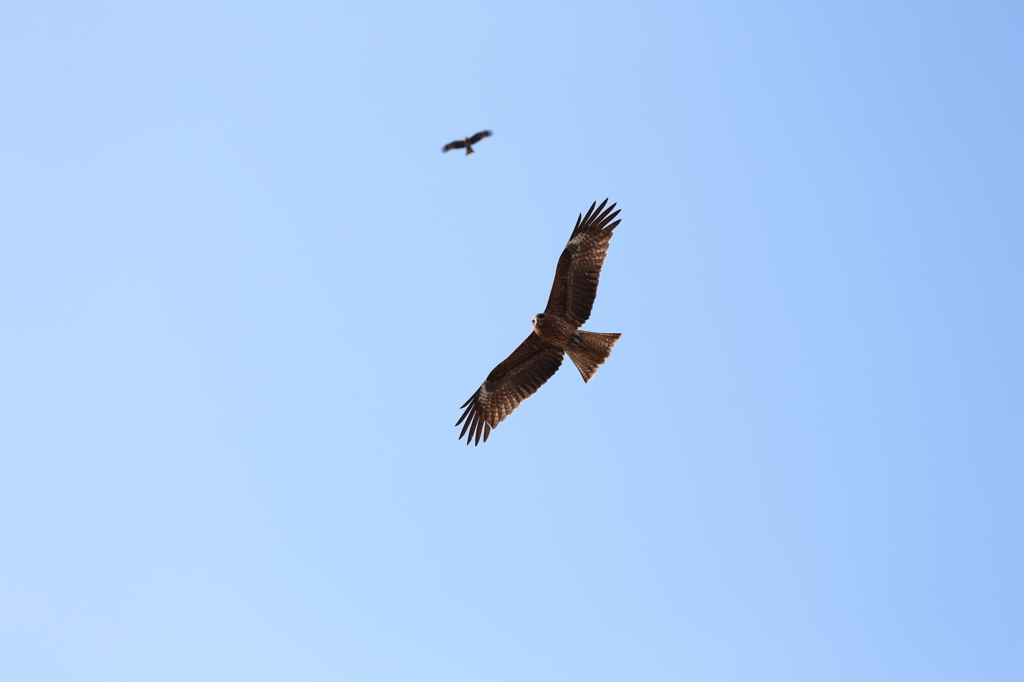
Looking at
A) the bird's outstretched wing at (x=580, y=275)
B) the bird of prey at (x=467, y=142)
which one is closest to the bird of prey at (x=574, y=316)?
the bird's outstretched wing at (x=580, y=275)

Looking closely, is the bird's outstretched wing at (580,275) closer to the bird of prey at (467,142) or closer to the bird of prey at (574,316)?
the bird of prey at (574,316)

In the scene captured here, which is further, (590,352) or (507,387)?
(507,387)

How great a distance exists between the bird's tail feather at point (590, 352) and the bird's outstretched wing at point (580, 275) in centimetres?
30

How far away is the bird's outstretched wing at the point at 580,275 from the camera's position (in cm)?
1379

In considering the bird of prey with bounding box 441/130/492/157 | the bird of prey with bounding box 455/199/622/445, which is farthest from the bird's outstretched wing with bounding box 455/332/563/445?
the bird of prey with bounding box 441/130/492/157

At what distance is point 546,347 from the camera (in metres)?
14.5

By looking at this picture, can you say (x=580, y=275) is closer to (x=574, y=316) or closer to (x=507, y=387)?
(x=574, y=316)

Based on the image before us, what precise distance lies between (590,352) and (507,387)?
1714 mm

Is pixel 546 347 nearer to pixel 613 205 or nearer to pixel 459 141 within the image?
pixel 613 205

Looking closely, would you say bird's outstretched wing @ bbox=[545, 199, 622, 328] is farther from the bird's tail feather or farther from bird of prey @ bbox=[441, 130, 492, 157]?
bird of prey @ bbox=[441, 130, 492, 157]

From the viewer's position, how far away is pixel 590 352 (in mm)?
14078

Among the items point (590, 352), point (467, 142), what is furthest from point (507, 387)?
point (467, 142)

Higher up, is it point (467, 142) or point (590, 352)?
point (467, 142)

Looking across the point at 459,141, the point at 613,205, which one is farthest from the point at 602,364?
the point at 459,141
